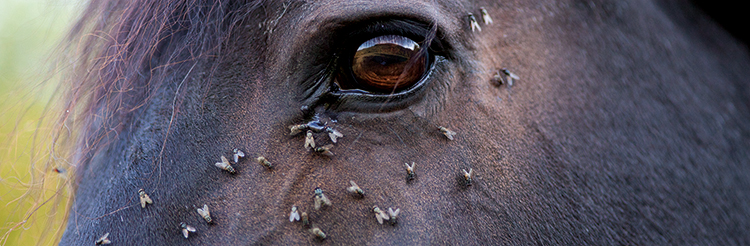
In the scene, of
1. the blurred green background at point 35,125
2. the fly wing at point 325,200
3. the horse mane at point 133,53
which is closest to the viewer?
the fly wing at point 325,200

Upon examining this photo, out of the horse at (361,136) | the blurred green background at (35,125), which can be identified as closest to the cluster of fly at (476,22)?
the horse at (361,136)

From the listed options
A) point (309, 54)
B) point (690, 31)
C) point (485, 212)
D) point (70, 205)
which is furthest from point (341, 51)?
point (690, 31)

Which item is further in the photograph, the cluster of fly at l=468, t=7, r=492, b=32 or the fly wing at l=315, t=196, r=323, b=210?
the cluster of fly at l=468, t=7, r=492, b=32

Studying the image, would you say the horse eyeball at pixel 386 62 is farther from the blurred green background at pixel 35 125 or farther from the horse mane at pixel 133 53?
the blurred green background at pixel 35 125

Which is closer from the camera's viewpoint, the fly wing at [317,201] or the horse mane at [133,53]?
the fly wing at [317,201]

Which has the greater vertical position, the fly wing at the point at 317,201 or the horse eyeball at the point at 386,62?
the horse eyeball at the point at 386,62

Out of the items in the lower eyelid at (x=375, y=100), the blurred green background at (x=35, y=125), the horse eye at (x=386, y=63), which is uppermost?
the horse eye at (x=386, y=63)

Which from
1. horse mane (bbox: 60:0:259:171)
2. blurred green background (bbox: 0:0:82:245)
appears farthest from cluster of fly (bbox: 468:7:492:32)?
blurred green background (bbox: 0:0:82:245)

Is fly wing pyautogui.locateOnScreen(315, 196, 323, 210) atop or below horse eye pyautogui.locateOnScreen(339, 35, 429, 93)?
below

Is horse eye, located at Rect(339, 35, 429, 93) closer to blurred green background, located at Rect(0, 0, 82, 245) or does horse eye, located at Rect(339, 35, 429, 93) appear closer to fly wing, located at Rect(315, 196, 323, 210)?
fly wing, located at Rect(315, 196, 323, 210)

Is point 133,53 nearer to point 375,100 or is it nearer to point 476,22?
point 375,100
